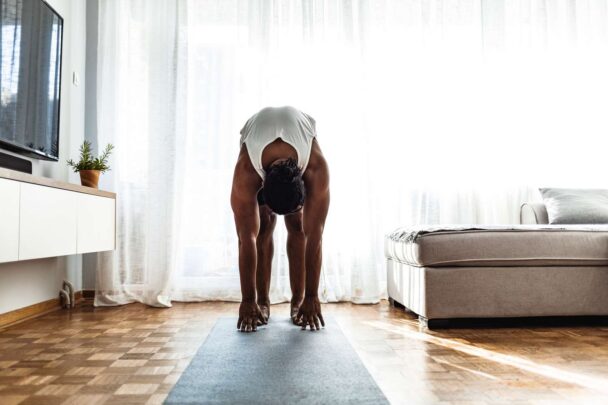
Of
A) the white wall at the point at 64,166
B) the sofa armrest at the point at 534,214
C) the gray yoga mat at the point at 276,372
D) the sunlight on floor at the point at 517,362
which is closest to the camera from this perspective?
the gray yoga mat at the point at 276,372

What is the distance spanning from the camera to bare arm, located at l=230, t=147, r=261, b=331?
7.51ft

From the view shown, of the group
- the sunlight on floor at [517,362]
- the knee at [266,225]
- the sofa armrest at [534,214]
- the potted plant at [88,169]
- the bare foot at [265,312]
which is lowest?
the sunlight on floor at [517,362]

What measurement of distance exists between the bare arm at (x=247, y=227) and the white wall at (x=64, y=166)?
4.46 ft

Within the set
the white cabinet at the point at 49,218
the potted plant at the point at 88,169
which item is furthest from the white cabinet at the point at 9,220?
the potted plant at the point at 88,169

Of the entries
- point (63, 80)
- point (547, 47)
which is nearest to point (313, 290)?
point (63, 80)

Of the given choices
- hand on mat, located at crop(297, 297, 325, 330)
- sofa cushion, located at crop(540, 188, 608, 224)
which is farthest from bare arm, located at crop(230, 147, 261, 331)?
sofa cushion, located at crop(540, 188, 608, 224)

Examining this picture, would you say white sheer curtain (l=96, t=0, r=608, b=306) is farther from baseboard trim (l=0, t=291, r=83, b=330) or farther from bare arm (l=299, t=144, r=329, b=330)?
bare arm (l=299, t=144, r=329, b=330)

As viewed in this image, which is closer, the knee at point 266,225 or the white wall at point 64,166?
the knee at point 266,225

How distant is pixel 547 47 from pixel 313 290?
2843mm

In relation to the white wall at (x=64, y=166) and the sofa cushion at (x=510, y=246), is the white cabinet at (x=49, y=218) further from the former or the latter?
the sofa cushion at (x=510, y=246)

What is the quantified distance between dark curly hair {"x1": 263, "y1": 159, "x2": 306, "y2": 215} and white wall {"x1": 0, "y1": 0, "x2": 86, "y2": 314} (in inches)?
62.2

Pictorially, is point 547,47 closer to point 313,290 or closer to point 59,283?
point 313,290

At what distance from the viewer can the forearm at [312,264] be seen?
2.36 metres

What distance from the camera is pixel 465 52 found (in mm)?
3951
